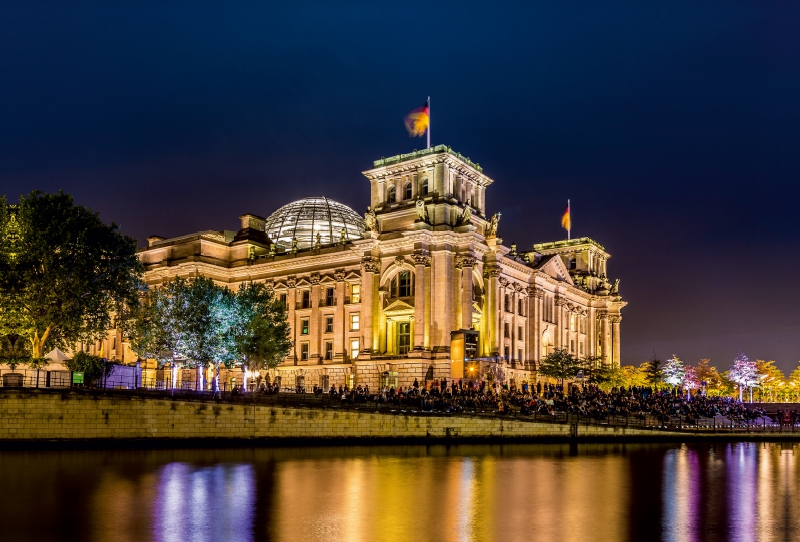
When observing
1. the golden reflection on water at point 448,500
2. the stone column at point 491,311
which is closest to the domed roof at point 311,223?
the stone column at point 491,311

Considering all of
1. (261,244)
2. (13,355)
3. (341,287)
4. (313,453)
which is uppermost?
(261,244)

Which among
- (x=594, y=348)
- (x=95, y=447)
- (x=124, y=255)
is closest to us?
(x=95, y=447)

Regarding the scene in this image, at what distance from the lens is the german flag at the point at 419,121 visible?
76.2m

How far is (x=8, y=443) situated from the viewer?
4269cm

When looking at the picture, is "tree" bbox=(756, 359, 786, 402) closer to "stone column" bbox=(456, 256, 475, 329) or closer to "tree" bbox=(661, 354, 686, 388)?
"tree" bbox=(661, 354, 686, 388)

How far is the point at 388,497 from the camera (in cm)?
2547

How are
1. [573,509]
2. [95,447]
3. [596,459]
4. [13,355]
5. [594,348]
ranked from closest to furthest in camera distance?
[573,509] < [596,459] < [95,447] < [13,355] < [594,348]

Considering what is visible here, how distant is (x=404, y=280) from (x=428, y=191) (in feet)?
29.8

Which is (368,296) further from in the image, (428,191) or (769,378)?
(769,378)

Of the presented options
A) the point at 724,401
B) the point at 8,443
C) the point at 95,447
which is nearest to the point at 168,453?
the point at 95,447

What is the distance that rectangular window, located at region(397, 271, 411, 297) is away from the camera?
7806cm

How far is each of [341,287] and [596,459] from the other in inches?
1900

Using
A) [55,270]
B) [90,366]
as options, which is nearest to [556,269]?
[55,270]

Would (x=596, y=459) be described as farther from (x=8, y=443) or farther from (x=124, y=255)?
(x=124, y=255)
